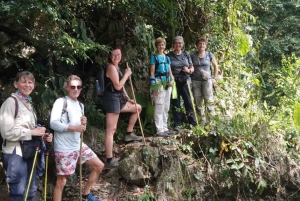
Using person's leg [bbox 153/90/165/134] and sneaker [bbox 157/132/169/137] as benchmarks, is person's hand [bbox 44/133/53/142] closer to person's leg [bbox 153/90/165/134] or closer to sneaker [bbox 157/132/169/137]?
person's leg [bbox 153/90/165/134]

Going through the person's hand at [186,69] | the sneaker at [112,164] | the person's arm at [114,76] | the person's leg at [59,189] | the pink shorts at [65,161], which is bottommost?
the person's leg at [59,189]

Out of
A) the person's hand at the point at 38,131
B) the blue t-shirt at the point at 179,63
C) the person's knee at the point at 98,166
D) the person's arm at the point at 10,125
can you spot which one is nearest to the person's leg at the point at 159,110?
the blue t-shirt at the point at 179,63

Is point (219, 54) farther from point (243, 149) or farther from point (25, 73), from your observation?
point (25, 73)

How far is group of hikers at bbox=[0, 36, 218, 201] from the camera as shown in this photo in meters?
3.54

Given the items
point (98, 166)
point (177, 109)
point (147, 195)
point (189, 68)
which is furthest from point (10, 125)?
point (189, 68)

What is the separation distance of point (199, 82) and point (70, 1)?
2.71 metres

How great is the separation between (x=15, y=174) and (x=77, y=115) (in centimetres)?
100

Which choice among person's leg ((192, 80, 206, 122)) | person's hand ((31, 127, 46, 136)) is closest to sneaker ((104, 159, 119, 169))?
person's hand ((31, 127, 46, 136))

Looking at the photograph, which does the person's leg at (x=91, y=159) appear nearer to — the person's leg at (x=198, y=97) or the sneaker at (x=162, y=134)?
the sneaker at (x=162, y=134)

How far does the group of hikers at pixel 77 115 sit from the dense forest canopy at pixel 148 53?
0.63 metres

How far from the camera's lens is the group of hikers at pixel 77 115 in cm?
354

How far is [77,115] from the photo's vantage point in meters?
4.09

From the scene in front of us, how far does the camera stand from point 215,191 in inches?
207

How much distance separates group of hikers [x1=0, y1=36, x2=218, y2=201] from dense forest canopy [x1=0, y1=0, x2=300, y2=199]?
0.63 m
